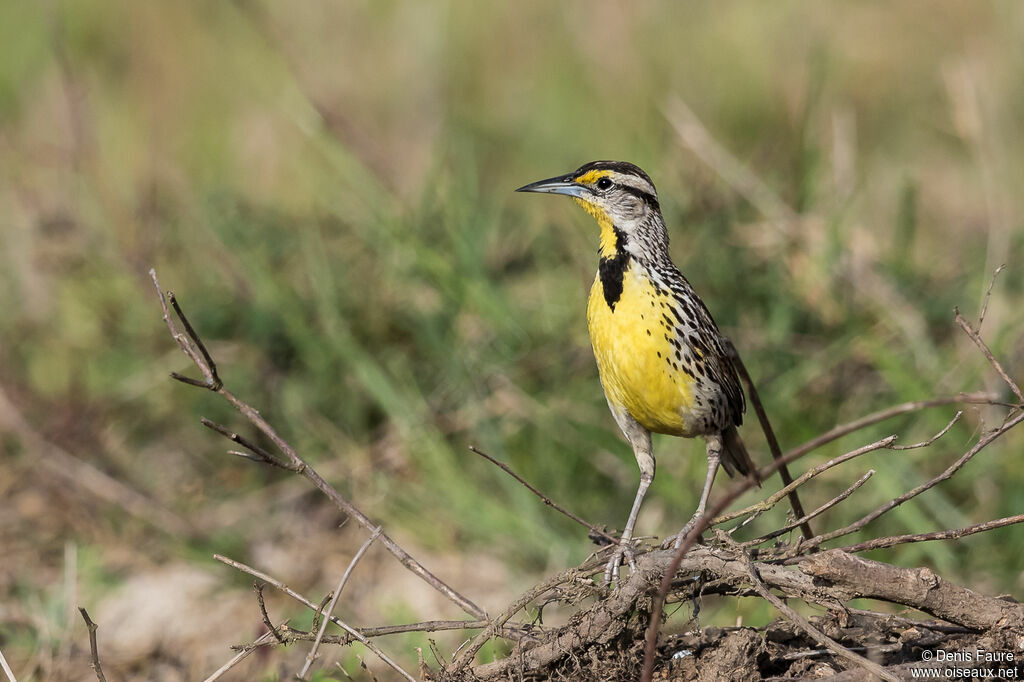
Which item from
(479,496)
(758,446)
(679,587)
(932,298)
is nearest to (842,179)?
(932,298)

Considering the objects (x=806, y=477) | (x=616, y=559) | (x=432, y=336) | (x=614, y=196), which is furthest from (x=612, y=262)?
(x=432, y=336)

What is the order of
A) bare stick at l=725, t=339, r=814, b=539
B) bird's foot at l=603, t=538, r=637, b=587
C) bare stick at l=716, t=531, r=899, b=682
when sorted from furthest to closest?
1. bare stick at l=725, t=339, r=814, b=539
2. bird's foot at l=603, t=538, r=637, b=587
3. bare stick at l=716, t=531, r=899, b=682

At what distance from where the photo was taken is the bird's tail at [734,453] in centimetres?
401

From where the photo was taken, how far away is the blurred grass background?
16.6ft

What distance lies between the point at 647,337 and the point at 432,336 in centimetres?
218

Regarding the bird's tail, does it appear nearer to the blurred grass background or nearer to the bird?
the bird

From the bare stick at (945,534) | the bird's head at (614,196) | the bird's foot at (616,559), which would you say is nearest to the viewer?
the bare stick at (945,534)

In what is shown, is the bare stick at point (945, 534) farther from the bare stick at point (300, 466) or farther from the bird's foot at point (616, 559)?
the bare stick at point (300, 466)

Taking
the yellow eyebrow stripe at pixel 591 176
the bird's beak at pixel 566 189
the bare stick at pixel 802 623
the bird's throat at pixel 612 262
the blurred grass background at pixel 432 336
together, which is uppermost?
the yellow eyebrow stripe at pixel 591 176

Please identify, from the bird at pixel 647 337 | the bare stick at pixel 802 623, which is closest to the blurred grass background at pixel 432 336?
the bird at pixel 647 337

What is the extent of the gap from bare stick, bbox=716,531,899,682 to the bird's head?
3.87 feet

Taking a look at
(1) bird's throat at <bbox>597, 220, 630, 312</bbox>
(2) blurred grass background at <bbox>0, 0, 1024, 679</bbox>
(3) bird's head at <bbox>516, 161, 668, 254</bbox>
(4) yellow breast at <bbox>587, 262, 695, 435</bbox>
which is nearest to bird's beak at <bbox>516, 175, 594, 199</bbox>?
(3) bird's head at <bbox>516, 161, 668, 254</bbox>

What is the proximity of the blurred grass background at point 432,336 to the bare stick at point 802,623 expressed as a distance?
4.98ft

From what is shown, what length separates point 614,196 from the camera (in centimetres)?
393
